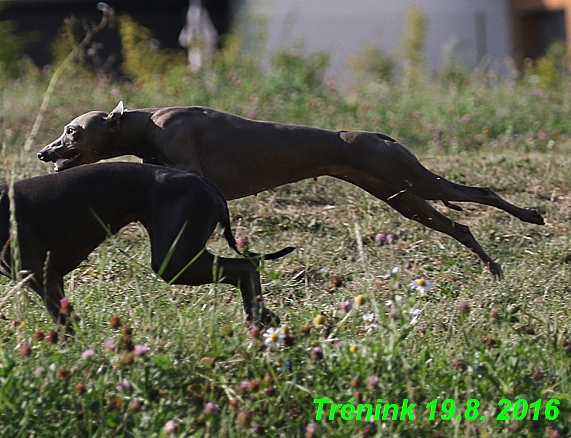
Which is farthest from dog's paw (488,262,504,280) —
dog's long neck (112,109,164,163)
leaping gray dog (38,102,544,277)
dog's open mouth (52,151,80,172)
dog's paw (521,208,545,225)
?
dog's open mouth (52,151,80,172)

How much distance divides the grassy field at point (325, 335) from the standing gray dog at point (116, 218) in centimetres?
14

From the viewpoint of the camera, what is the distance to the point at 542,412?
3.40 meters

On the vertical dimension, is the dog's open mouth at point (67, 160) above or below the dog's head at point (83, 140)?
below

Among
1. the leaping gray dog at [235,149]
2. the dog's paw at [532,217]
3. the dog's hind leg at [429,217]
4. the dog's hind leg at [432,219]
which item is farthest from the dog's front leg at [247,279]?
the dog's paw at [532,217]

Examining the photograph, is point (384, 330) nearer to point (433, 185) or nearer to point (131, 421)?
point (131, 421)

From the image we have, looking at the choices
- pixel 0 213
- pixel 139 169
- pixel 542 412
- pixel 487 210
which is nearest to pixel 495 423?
pixel 542 412

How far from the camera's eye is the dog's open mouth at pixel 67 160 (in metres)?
5.05

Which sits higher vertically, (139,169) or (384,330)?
(139,169)

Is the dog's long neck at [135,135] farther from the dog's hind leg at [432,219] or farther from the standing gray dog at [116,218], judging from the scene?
the dog's hind leg at [432,219]

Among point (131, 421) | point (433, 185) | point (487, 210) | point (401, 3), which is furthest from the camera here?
point (401, 3)

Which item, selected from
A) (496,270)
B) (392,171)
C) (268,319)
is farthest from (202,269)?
(496,270)

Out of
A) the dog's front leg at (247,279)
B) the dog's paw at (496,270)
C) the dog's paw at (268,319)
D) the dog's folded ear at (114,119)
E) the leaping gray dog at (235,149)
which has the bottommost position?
the dog's paw at (496,270)

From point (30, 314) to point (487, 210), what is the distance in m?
3.93

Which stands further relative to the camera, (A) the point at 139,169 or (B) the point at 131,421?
(A) the point at 139,169
